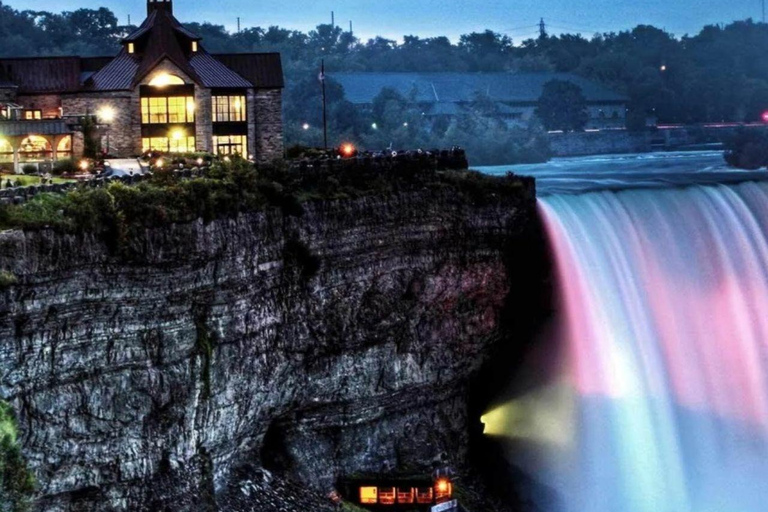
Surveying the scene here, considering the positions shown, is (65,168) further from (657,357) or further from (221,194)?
(657,357)

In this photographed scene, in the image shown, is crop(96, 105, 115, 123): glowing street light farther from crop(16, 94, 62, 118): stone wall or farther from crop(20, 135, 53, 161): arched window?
crop(20, 135, 53, 161): arched window

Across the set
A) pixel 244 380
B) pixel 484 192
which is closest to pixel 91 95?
pixel 484 192

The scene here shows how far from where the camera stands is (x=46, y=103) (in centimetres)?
5809

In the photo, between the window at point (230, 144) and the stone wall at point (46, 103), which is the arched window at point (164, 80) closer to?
the window at point (230, 144)

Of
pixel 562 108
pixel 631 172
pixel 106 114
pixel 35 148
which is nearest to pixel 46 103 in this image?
pixel 106 114

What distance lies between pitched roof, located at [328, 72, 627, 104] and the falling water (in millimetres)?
77796

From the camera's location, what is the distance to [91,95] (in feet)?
189

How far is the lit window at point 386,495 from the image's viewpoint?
147 ft

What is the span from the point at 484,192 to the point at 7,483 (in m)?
24.8

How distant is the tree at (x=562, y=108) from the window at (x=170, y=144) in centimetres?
8048

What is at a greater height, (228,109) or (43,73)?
(43,73)

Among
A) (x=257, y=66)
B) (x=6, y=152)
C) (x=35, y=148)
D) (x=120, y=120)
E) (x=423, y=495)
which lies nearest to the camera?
(x=423, y=495)

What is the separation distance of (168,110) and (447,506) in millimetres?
22646

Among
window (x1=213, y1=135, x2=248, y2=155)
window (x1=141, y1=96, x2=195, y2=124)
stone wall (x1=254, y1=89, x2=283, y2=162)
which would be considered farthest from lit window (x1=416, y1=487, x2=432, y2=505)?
window (x1=141, y1=96, x2=195, y2=124)
